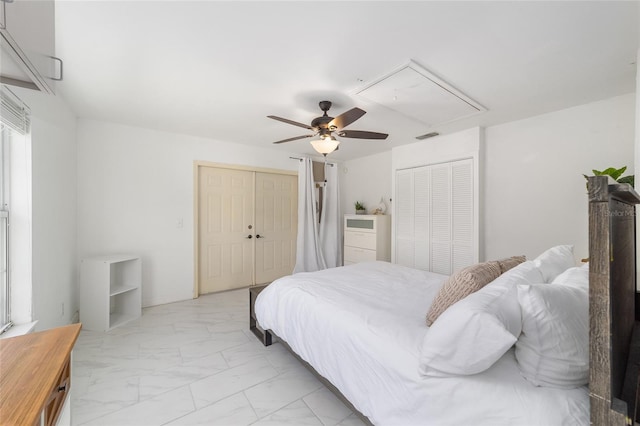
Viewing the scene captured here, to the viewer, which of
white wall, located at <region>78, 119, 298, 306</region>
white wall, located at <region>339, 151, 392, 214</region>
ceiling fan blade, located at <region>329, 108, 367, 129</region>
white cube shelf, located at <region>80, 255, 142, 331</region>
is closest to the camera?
ceiling fan blade, located at <region>329, 108, 367, 129</region>

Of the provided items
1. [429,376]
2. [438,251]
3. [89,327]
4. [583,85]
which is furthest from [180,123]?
[583,85]

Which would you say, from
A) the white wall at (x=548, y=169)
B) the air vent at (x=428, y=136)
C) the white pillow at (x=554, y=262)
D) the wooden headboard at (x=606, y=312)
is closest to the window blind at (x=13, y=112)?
the wooden headboard at (x=606, y=312)

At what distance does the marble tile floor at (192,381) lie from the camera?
5.45 ft

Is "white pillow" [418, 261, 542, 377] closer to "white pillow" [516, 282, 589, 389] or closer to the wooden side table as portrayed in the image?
"white pillow" [516, 282, 589, 389]

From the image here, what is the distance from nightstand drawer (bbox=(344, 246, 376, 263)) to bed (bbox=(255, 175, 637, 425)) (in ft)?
8.89

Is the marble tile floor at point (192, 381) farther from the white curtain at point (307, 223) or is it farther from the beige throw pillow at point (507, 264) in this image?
the white curtain at point (307, 223)

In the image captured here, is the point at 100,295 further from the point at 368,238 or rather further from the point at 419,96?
the point at 419,96

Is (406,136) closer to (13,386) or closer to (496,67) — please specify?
(496,67)

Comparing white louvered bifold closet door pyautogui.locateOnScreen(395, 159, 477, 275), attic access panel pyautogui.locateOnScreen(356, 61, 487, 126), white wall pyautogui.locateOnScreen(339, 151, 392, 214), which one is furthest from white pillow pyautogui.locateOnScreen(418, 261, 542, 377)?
white wall pyautogui.locateOnScreen(339, 151, 392, 214)

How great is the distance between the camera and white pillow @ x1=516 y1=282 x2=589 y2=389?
99 cm

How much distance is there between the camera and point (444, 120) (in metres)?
3.09

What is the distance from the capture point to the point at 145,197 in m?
3.53

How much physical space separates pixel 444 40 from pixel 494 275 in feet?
4.93

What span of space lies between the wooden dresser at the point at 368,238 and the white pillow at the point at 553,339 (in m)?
3.28
